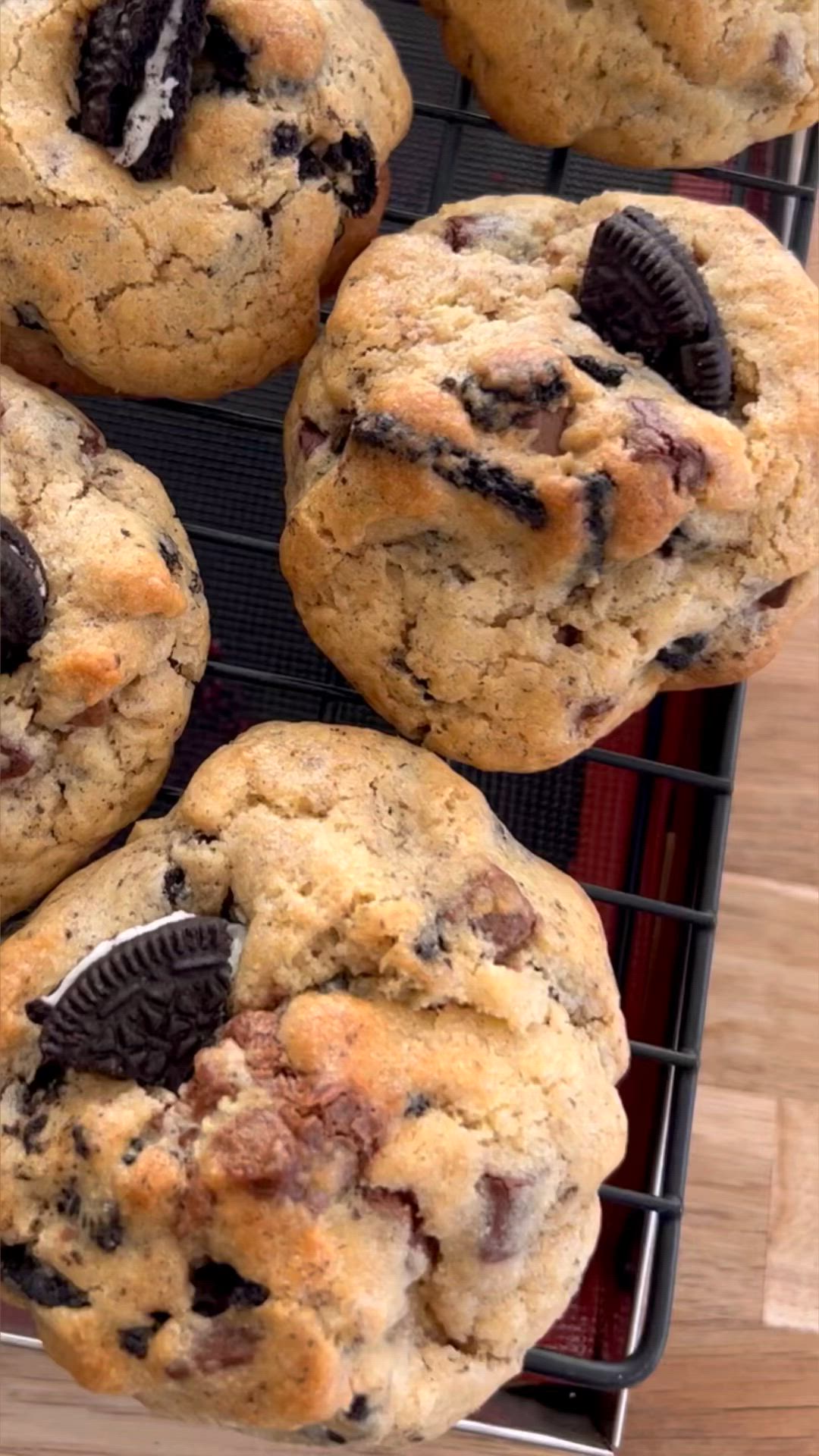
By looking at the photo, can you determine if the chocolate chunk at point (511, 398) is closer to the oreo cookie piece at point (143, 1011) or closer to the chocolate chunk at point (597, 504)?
the chocolate chunk at point (597, 504)

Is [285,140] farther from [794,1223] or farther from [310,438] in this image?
[794,1223]

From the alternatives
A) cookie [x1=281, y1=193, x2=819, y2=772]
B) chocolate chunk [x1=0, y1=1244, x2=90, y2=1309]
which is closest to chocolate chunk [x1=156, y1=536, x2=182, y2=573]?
cookie [x1=281, y1=193, x2=819, y2=772]

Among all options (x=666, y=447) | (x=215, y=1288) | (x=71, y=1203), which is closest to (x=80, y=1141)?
(x=71, y=1203)

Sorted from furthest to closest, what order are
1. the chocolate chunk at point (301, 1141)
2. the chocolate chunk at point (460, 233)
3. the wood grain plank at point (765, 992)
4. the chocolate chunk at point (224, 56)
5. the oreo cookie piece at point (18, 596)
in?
1. the wood grain plank at point (765, 992)
2. the chocolate chunk at point (460, 233)
3. the chocolate chunk at point (224, 56)
4. the oreo cookie piece at point (18, 596)
5. the chocolate chunk at point (301, 1141)

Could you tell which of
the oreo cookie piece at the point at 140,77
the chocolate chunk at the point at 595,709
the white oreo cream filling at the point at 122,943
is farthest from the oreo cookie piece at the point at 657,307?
the white oreo cream filling at the point at 122,943

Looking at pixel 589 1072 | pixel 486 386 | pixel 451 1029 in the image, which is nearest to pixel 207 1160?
pixel 451 1029

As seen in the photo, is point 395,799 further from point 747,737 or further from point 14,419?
point 747,737
